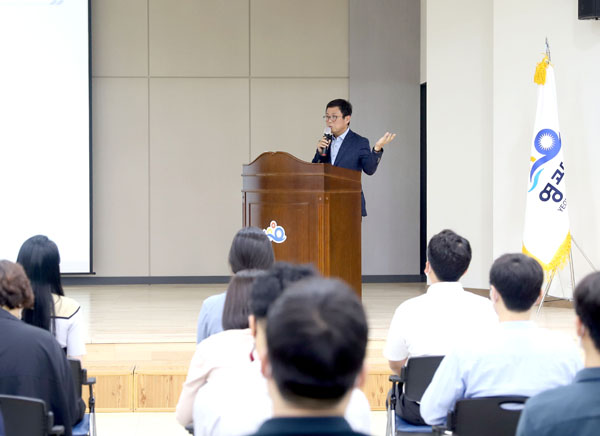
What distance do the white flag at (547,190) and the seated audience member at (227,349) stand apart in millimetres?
4010

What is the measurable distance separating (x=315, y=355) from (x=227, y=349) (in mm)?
1178

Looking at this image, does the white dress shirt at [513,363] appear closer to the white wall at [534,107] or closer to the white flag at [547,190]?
the white flag at [547,190]

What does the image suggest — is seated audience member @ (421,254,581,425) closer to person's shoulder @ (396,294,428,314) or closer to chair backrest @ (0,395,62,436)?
person's shoulder @ (396,294,428,314)

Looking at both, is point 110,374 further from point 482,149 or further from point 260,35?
point 260,35

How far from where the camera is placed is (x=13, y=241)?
24.5 feet

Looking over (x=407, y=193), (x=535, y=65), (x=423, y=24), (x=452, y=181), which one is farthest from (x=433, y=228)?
(x=423, y=24)

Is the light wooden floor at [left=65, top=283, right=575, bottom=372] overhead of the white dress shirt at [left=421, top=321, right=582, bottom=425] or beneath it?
beneath

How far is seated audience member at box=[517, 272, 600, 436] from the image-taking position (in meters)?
1.54

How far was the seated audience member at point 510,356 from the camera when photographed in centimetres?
217

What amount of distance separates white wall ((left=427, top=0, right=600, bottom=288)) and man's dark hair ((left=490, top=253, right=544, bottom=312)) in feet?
13.4

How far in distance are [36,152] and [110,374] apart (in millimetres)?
3824

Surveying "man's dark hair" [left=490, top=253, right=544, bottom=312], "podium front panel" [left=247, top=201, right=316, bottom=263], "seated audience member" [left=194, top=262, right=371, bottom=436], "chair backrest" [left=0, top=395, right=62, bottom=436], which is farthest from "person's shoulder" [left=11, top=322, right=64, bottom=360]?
"podium front panel" [left=247, top=201, right=316, bottom=263]

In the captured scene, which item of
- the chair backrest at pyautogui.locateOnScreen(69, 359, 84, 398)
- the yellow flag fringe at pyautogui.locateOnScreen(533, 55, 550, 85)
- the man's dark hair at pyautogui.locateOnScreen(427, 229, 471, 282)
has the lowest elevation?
the chair backrest at pyautogui.locateOnScreen(69, 359, 84, 398)

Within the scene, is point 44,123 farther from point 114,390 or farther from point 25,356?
point 25,356
